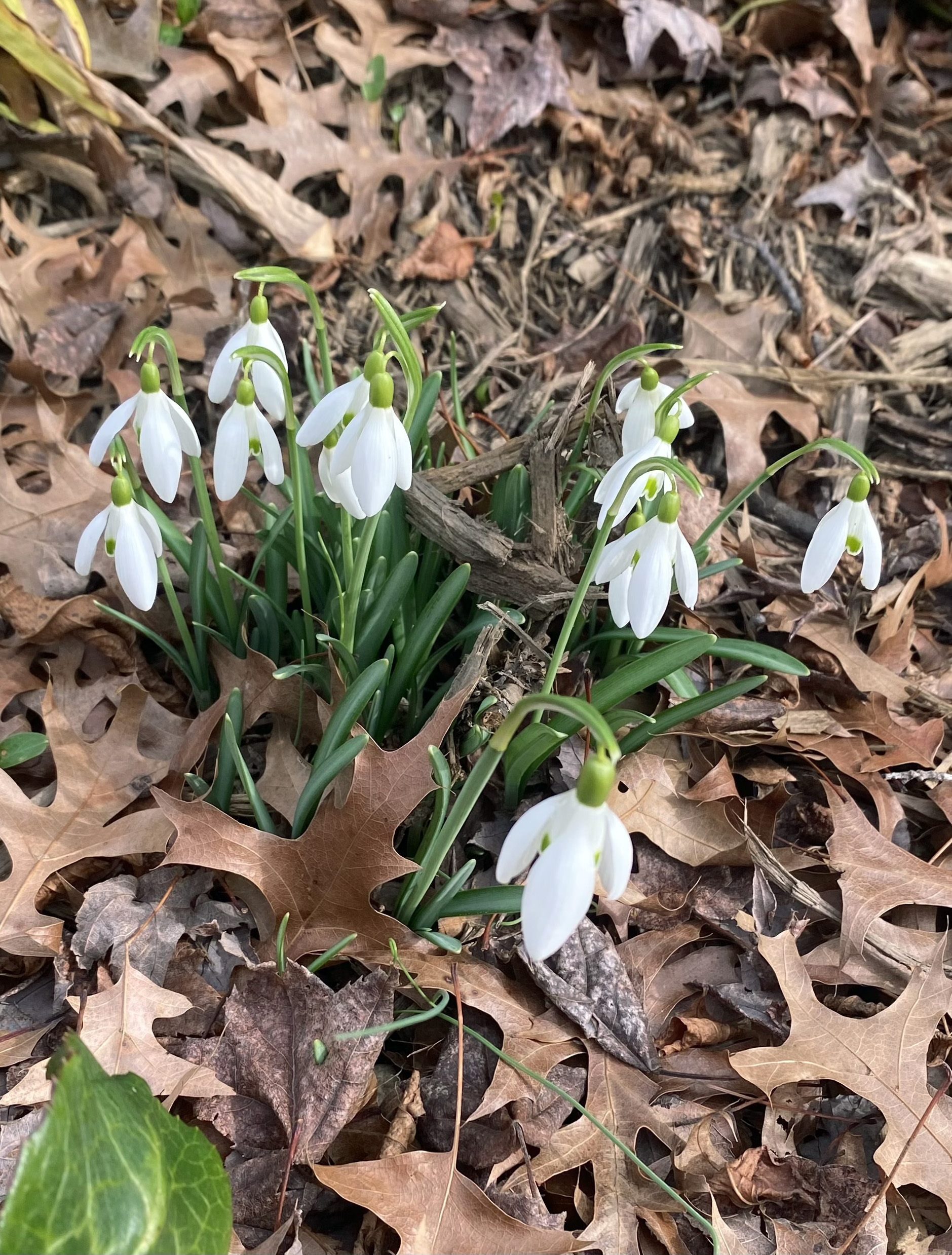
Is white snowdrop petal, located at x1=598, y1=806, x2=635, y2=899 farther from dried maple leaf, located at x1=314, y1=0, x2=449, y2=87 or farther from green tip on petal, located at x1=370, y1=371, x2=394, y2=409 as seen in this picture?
dried maple leaf, located at x1=314, y1=0, x2=449, y2=87

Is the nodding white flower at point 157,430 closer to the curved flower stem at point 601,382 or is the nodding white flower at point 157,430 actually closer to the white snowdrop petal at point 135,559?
the white snowdrop petal at point 135,559

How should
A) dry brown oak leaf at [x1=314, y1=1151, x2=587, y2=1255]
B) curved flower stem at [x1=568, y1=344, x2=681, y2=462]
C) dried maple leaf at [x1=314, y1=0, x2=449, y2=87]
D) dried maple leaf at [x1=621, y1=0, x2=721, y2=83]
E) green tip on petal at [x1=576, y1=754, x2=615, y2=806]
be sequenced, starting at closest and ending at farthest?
green tip on petal at [x1=576, y1=754, x2=615, y2=806]
dry brown oak leaf at [x1=314, y1=1151, x2=587, y2=1255]
curved flower stem at [x1=568, y1=344, x2=681, y2=462]
dried maple leaf at [x1=314, y1=0, x2=449, y2=87]
dried maple leaf at [x1=621, y1=0, x2=721, y2=83]

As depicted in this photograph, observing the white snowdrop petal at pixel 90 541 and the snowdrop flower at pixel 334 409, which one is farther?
the white snowdrop petal at pixel 90 541

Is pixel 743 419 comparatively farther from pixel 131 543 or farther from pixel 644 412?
pixel 131 543

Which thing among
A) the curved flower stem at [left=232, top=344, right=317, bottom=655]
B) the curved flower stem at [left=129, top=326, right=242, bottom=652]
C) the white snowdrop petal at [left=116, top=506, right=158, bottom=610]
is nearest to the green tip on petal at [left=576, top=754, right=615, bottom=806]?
the curved flower stem at [left=232, top=344, right=317, bottom=655]

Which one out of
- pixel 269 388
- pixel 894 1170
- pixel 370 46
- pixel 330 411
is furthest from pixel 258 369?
pixel 370 46

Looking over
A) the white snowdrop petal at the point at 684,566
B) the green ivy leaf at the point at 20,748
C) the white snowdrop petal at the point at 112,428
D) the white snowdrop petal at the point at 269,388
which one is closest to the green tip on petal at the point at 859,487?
the white snowdrop petal at the point at 684,566
